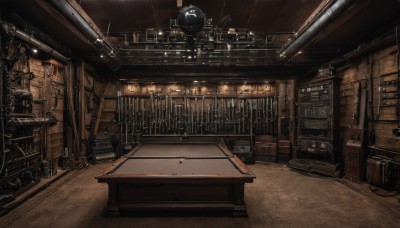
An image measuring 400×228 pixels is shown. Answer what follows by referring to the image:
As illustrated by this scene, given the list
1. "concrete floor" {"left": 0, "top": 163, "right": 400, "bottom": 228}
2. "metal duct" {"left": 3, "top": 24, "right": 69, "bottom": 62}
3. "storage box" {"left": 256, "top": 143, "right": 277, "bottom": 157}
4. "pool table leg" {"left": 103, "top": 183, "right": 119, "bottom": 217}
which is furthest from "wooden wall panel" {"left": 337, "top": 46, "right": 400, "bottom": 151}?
"metal duct" {"left": 3, "top": 24, "right": 69, "bottom": 62}

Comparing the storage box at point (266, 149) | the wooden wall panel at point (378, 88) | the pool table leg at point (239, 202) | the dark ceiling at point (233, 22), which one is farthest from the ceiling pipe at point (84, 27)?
the wooden wall panel at point (378, 88)

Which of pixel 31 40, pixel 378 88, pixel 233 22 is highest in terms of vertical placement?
pixel 233 22

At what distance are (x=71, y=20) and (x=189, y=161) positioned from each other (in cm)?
291

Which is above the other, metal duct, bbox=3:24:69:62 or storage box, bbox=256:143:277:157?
metal duct, bbox=3:24:69:62

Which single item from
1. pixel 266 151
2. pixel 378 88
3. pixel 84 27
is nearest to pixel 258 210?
pixel 378 88

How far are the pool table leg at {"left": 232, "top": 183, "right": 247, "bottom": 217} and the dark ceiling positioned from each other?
2.89 metres

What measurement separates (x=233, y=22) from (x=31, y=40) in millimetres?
4171

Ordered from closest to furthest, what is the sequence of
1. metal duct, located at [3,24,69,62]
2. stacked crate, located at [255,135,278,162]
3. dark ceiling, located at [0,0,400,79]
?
metal duct, located at [3,24,69,62]
dark ceiling, located at [0,0,400,79]
stacked crate, located at [255,135,278,162]

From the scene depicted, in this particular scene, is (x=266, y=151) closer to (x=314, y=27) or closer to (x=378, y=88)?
(x=378, y=88)

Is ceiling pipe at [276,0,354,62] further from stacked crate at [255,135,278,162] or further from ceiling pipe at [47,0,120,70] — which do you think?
ceiling pipe at [47,0,120,70]

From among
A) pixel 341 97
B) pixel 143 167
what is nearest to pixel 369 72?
pixel 341 97

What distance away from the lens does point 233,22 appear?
588 cm

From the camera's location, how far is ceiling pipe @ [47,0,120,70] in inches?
135

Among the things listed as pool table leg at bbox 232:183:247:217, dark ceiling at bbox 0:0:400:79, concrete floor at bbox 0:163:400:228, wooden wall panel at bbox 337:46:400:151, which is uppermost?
dark ceiling at bbox 0:0:400:79
